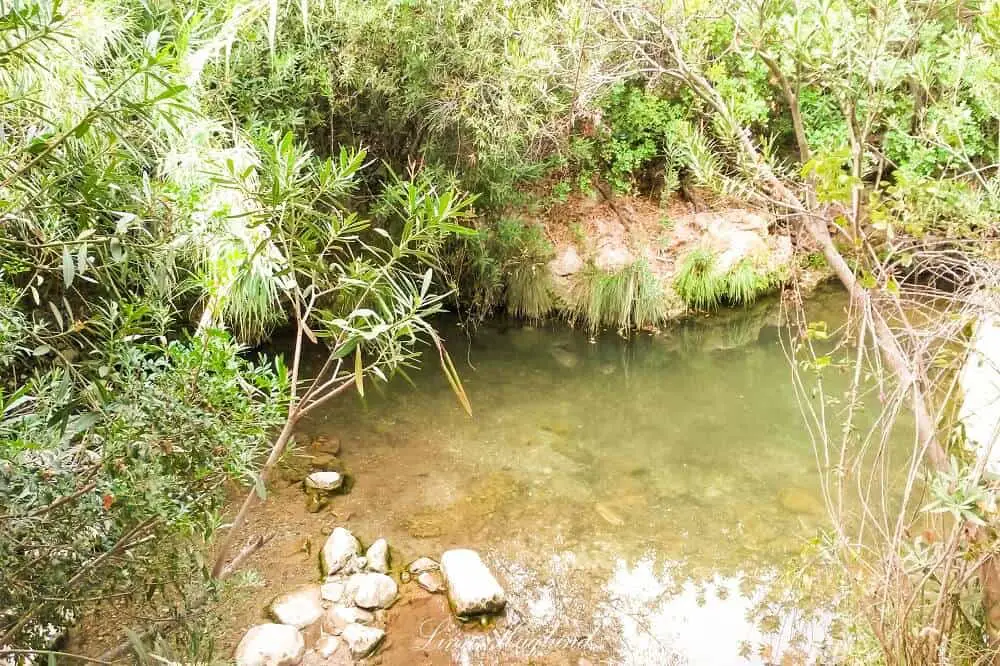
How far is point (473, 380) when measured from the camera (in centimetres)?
560

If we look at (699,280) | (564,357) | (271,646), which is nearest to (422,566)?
(271,646)

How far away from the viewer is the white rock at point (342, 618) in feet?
10.1

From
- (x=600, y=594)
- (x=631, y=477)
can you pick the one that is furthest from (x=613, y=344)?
(x=600, y=594)

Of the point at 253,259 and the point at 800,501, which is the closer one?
the point at 253,259

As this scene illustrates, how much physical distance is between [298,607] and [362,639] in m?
0.41

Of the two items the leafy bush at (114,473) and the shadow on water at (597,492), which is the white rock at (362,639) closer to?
the shadow on water at (597,492)

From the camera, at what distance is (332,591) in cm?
→ 327

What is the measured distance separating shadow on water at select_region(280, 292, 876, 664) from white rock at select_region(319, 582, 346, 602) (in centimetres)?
34

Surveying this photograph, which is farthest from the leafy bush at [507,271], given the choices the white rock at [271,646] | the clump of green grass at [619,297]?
the white rock at [271,646]

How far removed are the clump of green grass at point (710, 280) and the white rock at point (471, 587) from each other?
14.5 feet

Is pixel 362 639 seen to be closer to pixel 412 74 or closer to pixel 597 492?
pixel 597 492

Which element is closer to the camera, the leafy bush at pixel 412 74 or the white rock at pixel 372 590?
the white rock at pixel 372 590

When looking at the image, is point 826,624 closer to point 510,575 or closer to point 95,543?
point 510,575

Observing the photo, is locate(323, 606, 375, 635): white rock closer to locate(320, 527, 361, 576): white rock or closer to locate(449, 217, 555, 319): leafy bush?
locate(320, 527, 361, 576): white rock
